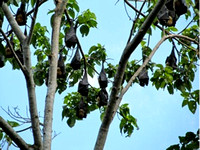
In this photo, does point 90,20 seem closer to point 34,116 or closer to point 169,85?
point 169,85

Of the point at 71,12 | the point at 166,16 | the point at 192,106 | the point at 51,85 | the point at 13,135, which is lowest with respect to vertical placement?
the point at 13,135

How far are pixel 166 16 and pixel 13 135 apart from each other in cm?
256

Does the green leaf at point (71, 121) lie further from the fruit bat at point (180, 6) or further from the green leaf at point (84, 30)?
the fruit bat at point (180, 6)

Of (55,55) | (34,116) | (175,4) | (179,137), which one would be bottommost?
(179,137)

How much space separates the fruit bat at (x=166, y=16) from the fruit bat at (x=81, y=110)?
2475 mm

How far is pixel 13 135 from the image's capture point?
A: 15.4 feet

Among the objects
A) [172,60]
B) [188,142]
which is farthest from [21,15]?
[188,142]

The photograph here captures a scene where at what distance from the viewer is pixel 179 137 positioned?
3.67 meters

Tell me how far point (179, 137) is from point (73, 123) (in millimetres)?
4521

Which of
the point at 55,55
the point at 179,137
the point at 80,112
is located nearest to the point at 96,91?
the point at 80,112

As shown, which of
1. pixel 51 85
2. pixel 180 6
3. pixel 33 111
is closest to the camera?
pixel 33 111

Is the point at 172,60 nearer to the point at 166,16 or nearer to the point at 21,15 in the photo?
the point at 166,16

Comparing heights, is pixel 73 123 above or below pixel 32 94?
above

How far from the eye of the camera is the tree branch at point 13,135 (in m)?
4.65
